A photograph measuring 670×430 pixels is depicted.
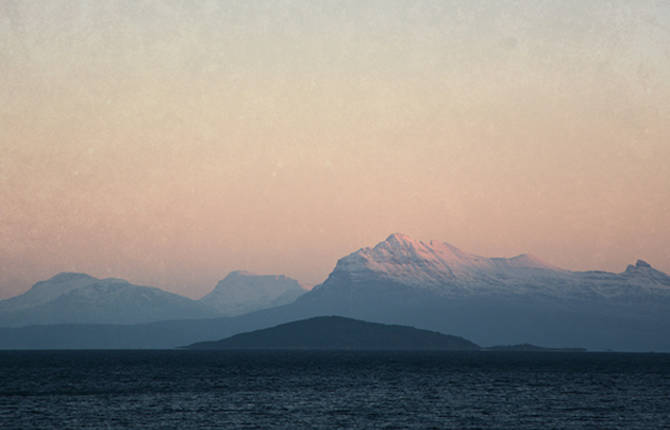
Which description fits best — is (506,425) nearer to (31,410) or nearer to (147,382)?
(31,410)

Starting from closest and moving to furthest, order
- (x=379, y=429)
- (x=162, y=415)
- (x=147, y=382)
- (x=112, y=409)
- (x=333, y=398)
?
(x=379, y=429) < (x=162, y=415) < (x=112, y=409) < (x=333, y=398) < (x=147, y=382)

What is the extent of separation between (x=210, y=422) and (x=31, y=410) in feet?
107

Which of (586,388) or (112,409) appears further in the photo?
(586,388)

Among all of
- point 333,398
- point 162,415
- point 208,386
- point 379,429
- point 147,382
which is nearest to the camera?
point 379,429

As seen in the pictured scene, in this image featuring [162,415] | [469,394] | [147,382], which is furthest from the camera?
[147,382]

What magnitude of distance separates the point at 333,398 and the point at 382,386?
3666cm

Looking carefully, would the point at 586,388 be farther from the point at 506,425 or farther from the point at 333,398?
the point at 506,425

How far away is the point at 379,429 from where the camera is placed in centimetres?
9881

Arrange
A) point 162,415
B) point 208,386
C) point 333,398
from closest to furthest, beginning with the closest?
1. point 162,415
2. point 333,398
3. point 208,386

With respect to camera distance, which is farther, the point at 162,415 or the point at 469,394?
the point at 469,394

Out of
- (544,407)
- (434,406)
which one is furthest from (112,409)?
(544,407)

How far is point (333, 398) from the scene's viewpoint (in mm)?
140250

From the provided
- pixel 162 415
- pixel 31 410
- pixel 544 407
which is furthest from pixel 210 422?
pixel 544 407

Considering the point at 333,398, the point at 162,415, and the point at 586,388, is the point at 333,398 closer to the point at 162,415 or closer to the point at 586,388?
the point at 162,415
